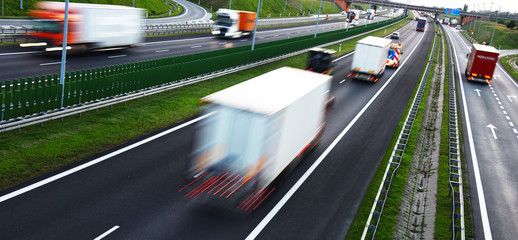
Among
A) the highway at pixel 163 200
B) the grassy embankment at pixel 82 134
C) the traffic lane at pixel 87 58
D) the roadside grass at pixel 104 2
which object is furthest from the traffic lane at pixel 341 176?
the roadside grass at pixel 104 2

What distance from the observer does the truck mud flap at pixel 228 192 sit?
10.9 metres

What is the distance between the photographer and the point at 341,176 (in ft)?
50.0

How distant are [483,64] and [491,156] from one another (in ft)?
75.5

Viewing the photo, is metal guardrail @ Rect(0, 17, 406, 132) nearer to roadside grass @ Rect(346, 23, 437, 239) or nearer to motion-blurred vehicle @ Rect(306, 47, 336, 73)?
motion-blurred vehicle @ Rect(306, 47, 336, 73)

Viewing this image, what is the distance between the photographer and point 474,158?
1916 cm

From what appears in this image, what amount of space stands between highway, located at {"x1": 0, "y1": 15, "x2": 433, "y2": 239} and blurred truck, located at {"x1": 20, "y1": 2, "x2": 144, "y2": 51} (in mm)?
14402

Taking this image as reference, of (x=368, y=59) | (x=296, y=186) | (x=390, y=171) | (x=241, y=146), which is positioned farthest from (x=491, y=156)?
(x=368, y=59)

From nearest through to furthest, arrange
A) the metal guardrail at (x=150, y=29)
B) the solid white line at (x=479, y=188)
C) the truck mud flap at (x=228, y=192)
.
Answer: the truck mud flap at (x=228, y=192), the solid white line at (x=479, y=188), the metal guardrail at (x=150, y=29)

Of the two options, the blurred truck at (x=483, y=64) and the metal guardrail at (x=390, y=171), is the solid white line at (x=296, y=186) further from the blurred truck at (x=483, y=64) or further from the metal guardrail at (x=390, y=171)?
the blurred truck at (x=483, y=64)

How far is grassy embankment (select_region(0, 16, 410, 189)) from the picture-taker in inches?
514

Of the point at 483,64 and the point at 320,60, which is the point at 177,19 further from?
the point at 483,64

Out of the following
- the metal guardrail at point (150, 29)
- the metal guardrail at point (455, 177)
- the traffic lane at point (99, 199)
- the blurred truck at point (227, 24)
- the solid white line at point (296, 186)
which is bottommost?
the traffic lane at point (99, 199)

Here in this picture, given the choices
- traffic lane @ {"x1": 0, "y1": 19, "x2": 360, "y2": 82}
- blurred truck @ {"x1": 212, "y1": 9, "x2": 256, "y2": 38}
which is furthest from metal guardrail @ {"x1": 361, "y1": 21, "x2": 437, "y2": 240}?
blurred truck @ {"x1": 212, "y1": 9, "x2": 256, "y2": 38}

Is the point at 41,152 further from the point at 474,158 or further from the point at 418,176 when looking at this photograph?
→ the point at 474,158
